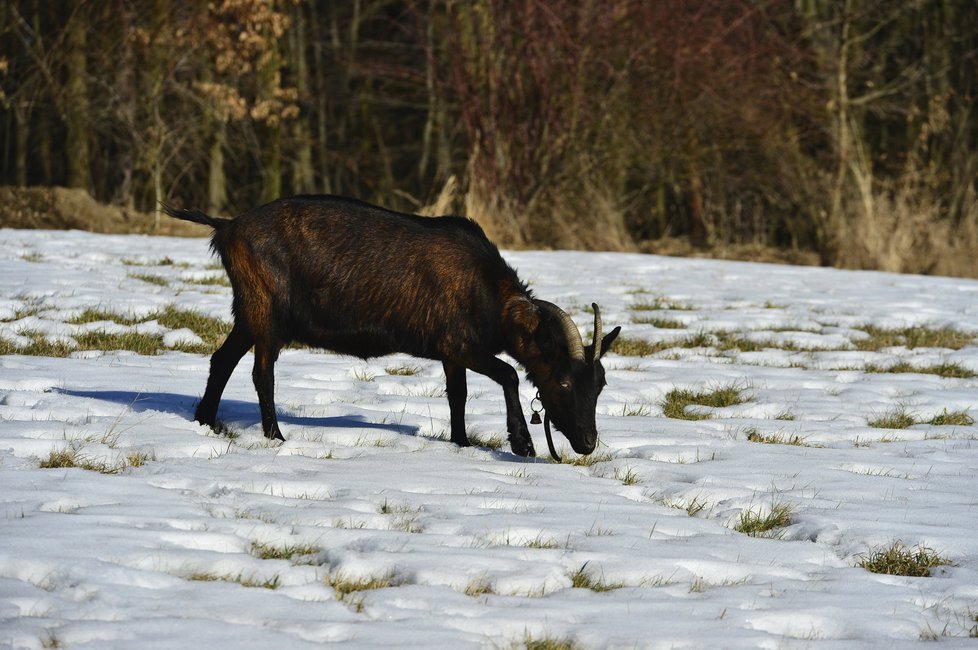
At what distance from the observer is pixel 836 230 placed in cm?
1988

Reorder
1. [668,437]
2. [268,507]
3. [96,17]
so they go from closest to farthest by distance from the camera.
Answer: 1. [268,507]
2. [668,437]
3. [96,17]

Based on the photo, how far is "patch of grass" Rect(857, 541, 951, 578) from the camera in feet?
16.7

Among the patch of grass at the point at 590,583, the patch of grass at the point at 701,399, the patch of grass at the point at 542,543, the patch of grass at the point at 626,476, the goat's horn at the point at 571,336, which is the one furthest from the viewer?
the patch of grass at the point at 701,399

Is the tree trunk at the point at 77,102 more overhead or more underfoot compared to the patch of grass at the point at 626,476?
more overhead

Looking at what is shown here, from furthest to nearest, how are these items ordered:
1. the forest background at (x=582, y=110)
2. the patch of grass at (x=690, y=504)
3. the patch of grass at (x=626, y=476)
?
the forest background at (x=582, y=110)
the patch of grass at (x=626, y=476)
the patch of grass at (x=690, y=504)

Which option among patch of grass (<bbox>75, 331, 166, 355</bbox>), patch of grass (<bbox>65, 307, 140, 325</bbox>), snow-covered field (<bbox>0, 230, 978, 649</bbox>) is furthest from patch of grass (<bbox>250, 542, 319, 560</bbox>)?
patch of grass (<bbox>65, 307, 140, 325</bbox>)

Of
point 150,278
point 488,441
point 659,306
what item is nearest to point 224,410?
point 488,441

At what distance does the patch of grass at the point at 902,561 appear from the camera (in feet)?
16.7

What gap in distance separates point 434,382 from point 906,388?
3.69 metres

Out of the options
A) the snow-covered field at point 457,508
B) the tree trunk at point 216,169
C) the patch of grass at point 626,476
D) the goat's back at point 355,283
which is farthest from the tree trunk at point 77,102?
the patch of grass at point 626,476

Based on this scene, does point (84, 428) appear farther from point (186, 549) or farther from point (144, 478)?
point (186, 549)

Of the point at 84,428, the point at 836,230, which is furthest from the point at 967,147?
the point at 84,428

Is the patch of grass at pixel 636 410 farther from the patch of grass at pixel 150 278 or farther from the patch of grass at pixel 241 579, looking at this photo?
the patch of grass at pixel 150 278

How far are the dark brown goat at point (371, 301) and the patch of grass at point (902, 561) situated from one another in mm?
2022
